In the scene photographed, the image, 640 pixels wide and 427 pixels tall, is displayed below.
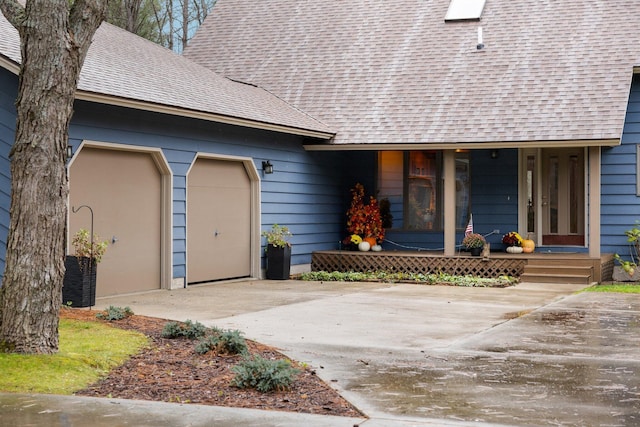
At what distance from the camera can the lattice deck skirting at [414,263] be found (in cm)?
1633

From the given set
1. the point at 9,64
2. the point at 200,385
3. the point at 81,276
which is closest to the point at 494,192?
the point at 81,276

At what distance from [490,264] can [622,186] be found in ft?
10.0

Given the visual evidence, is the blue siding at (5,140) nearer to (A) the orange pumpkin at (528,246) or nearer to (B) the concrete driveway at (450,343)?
(B) the concrete driveway at (450,343)

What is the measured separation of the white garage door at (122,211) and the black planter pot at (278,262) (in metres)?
2.97

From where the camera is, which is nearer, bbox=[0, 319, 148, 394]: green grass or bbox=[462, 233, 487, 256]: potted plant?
bbox=[0, 319, 148, 394]: green grass

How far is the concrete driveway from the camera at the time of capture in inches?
234

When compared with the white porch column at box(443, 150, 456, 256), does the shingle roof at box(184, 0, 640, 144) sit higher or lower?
higher

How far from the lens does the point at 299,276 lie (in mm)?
16891

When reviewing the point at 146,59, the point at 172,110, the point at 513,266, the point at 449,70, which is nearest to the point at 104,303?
the point at 172,110

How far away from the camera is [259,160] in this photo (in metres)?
16.2

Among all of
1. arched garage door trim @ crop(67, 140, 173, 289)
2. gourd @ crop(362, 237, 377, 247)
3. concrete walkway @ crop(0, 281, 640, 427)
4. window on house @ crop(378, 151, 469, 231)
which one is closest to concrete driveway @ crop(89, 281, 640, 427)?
concrete walkway @ crop(0, 281, 640, 427)

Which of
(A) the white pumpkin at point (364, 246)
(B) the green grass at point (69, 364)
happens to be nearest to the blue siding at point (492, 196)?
(A) the white pumpkin at point (364, 246)

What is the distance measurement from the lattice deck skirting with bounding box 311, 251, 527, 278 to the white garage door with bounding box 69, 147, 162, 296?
4747mm

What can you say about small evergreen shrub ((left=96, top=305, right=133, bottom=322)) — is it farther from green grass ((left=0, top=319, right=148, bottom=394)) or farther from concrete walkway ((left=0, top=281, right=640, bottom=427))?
green grass ((left=0, top=319, right=148, bottom=394))
